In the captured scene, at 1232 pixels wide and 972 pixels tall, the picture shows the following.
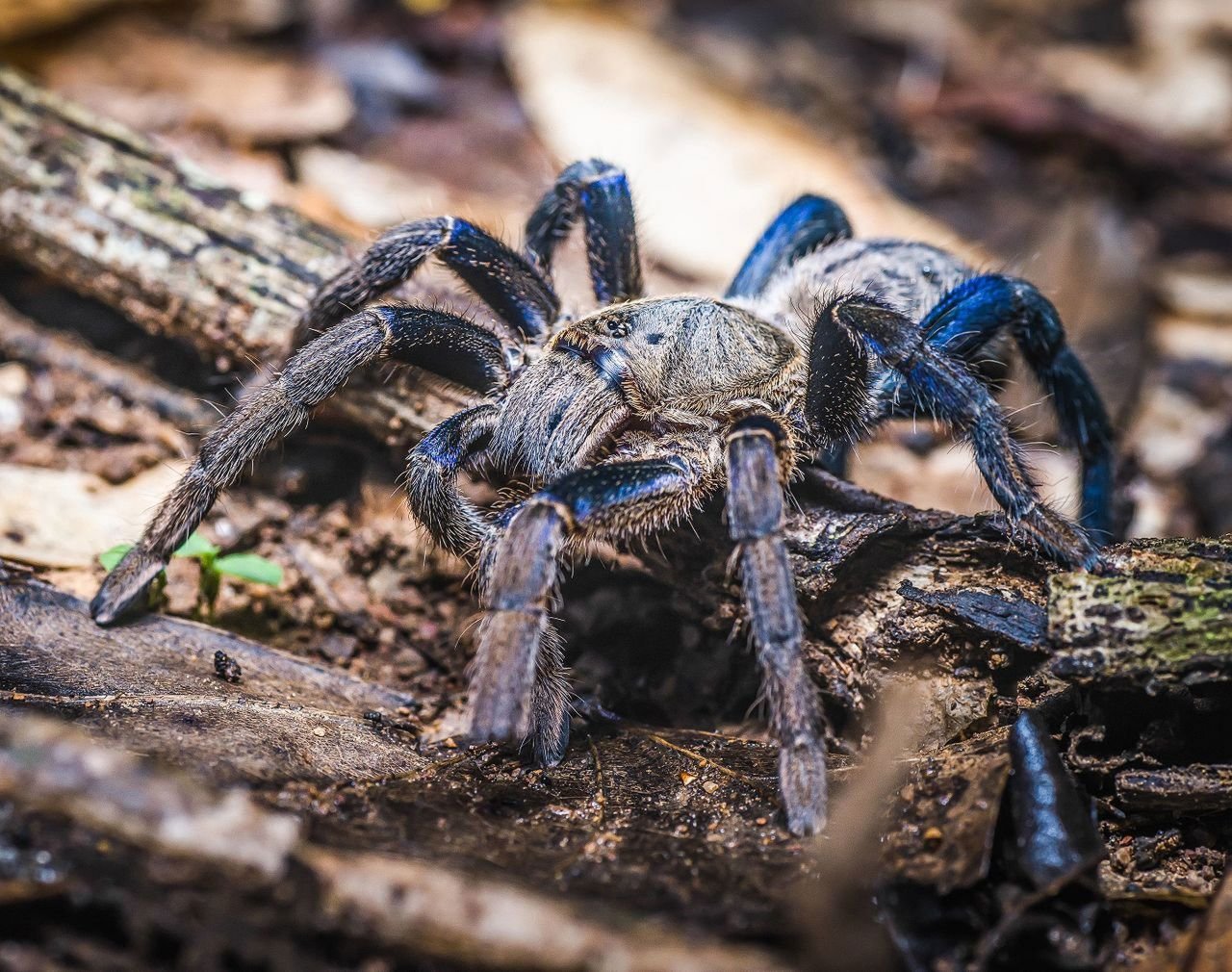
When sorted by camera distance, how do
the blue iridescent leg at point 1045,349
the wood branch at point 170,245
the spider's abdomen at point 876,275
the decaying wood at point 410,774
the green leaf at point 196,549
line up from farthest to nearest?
the spider's abdomen at point 876,275 < the wood branch at point 170,245 < the blue iridescent leg at point 1045,349 < the green leaf at point 196,549 < the decaying wood at point 410,774

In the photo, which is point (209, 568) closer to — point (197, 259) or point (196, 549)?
point (196, 549)

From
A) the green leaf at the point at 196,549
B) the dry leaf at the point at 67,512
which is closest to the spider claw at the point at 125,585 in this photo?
the green leaf at the point at 196,549

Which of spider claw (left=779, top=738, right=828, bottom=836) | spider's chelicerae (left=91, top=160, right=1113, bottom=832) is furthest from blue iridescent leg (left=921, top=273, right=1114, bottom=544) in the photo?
spider claw (left=779, top=738, right=828, bottom=836)

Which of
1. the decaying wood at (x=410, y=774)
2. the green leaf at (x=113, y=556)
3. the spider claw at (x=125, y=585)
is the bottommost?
the decaying wood at (x=410, y=774)

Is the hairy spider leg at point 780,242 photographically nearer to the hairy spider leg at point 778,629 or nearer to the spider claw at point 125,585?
the hairy spider leg at point 778,629

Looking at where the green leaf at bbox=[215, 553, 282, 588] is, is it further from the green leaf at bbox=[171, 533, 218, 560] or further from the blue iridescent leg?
the blue iridescent leg

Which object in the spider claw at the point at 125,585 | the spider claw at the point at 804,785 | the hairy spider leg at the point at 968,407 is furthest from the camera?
the spider claw at the point at 125,585

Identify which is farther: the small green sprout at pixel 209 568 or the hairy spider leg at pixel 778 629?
the small green sprout at pixel 209 568
